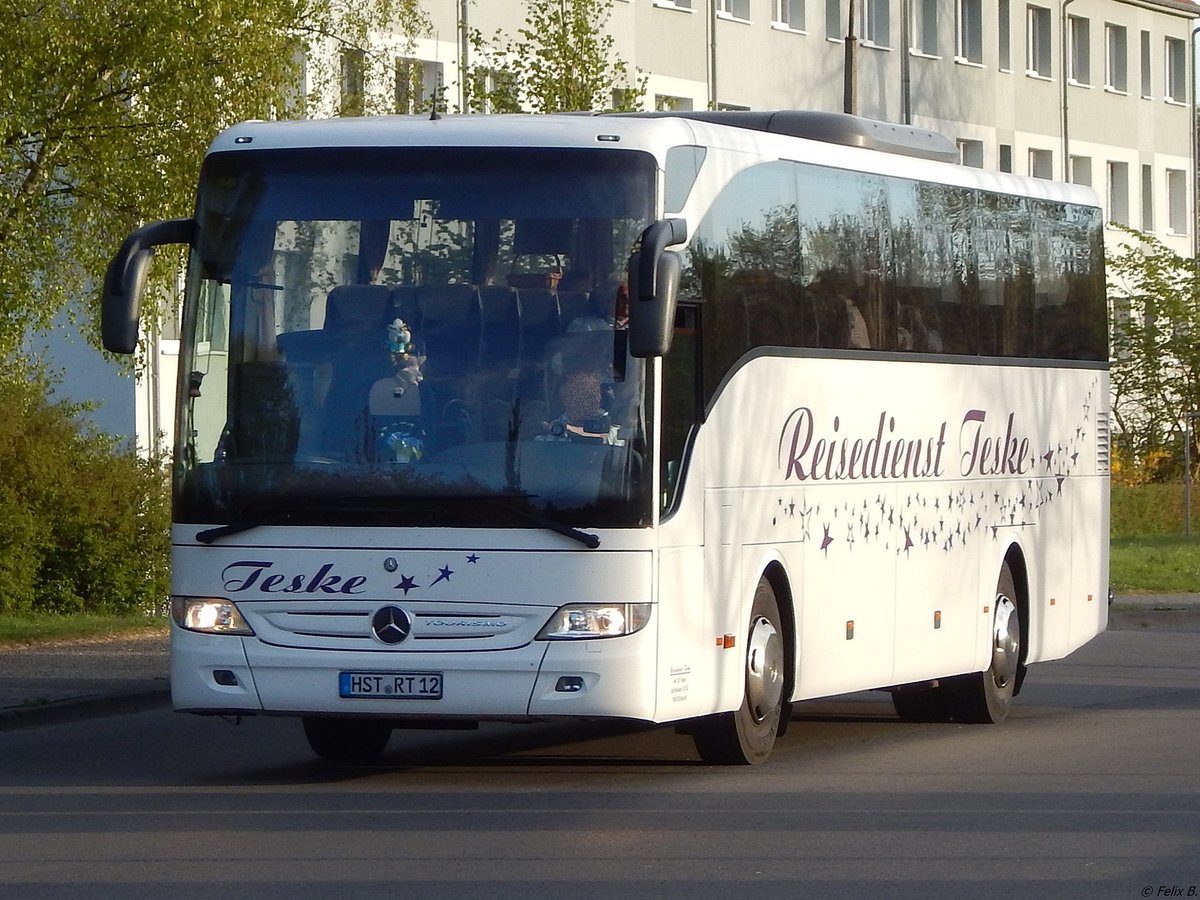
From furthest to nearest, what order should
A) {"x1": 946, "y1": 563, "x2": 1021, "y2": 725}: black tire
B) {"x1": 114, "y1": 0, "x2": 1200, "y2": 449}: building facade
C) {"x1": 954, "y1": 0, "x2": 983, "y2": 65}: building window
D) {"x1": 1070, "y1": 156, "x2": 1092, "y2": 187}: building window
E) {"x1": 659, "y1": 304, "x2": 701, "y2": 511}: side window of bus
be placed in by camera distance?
{"x1": 1070, "y1": 156, "x2": 1092, "y2": 187}: building window, {"x1": 954, "y1": 0, "x2": 983, "y2": 65}: building window, {"x1": 114, "y1": 0, "x2": 1200, "y2": 449}: building facade, {"x1": 946, "y1": 563, "x2": 1021, "y2": 725}: black tire, {"x1": 659, "y1": 304, "x2": 701, "y2": 511}: side window of bus

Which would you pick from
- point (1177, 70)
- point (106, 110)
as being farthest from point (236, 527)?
point (1177, 70)

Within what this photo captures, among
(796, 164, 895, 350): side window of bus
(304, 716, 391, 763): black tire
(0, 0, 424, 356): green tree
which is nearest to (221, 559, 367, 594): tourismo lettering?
(304, 716, 391, 763): black tire

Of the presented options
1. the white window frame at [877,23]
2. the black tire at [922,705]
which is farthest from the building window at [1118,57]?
the black tire at [922,705]

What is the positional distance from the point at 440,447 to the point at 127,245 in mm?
1845

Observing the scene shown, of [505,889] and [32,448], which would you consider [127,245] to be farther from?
[32,448]

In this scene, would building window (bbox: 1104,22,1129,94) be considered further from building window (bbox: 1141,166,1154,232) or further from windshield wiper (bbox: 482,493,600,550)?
windshield wiper (bbox: 482,493,600,550)

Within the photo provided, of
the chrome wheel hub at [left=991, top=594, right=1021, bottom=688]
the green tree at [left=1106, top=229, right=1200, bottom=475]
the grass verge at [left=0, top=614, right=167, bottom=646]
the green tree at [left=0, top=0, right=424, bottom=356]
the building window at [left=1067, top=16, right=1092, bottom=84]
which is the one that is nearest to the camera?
the chrome wheel hub at [left=991, top=594, right=1021, bottom=688]

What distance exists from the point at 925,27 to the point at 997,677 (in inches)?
1741

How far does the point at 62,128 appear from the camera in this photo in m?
21.6

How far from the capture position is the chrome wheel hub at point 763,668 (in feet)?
42.9

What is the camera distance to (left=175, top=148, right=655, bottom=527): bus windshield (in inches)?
468

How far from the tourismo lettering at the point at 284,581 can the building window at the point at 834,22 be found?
4492 centimetres

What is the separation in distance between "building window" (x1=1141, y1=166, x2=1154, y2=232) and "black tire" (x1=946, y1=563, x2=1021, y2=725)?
176 ft

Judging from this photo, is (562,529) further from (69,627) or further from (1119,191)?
(1119,191)
